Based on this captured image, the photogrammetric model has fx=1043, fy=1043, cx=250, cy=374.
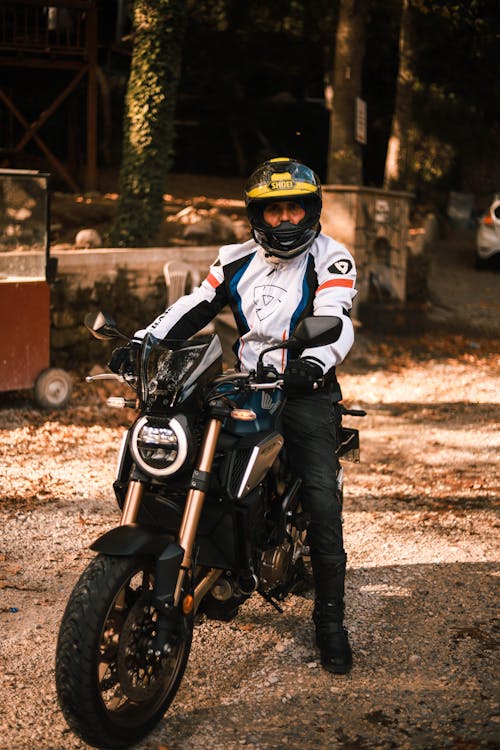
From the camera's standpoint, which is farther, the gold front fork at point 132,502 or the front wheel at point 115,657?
the gold front fork at point 132,502

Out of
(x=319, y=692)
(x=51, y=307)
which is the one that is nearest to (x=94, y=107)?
(x=51, y=307)

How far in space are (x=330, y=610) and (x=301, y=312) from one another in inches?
48.9

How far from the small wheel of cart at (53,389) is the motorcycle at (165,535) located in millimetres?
5158

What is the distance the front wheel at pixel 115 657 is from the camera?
11.0ft

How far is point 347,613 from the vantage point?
4867 mm

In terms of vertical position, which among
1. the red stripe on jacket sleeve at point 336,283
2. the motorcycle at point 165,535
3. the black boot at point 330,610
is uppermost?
the red stripe on jacket sleeve at point 336,283

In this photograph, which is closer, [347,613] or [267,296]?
[267,296]

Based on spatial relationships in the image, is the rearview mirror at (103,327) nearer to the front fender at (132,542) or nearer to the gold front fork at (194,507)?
the gold front fork at (194,507)

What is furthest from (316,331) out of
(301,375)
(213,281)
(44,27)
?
(44,27)

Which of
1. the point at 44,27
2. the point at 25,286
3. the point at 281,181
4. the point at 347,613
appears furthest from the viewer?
the point at 44,27

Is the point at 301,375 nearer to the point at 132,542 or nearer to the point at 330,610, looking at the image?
the point at 132,542

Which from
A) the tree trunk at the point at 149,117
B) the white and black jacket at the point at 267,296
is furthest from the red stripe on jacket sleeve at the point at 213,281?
the tree trunk at the point at 149,117

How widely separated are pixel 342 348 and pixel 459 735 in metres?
1.49

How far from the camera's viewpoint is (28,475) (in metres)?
7.28
